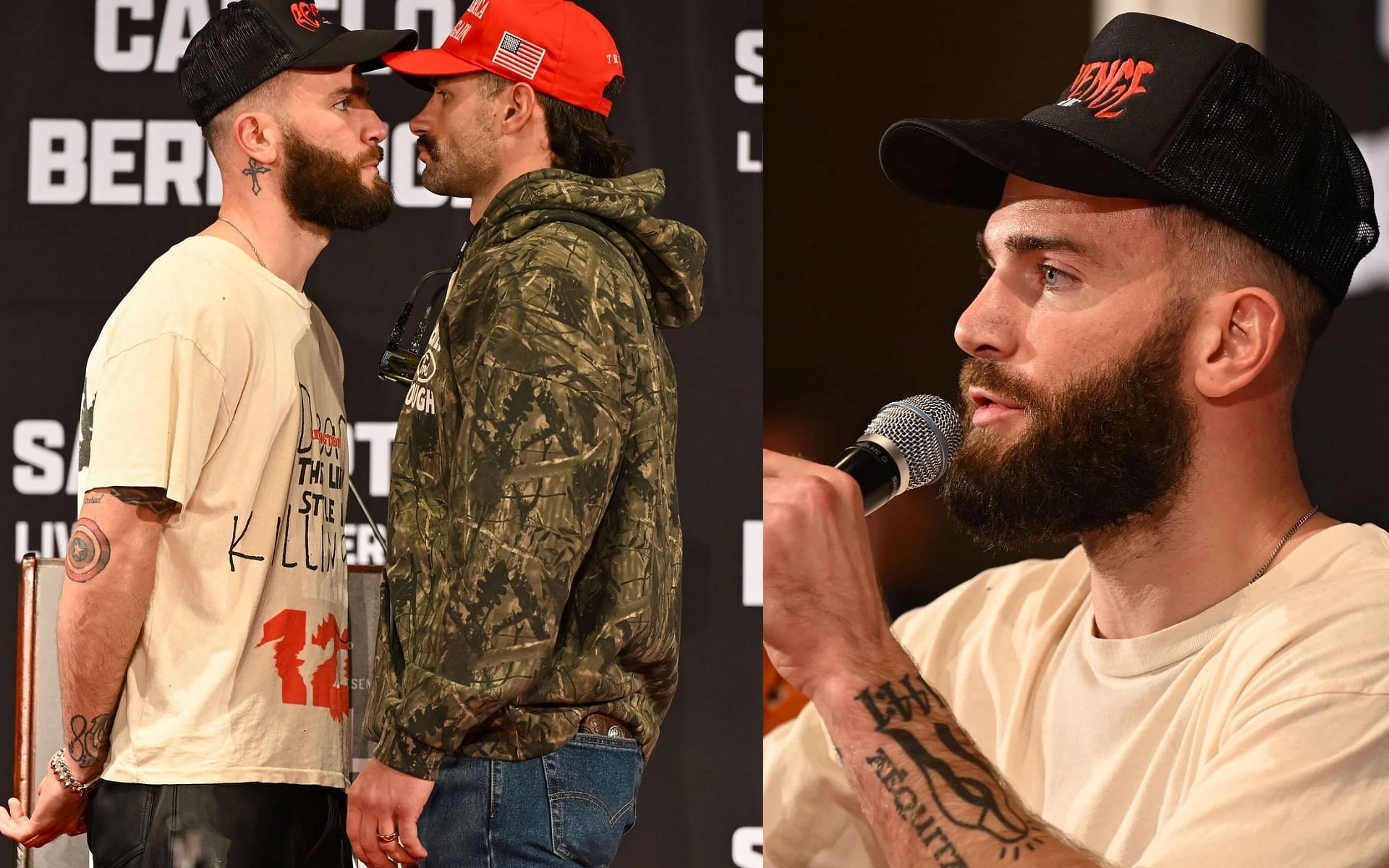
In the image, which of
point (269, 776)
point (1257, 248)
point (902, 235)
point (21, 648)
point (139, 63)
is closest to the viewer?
point (1257, 248)

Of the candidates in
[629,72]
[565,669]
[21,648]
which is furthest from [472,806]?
[629,72]

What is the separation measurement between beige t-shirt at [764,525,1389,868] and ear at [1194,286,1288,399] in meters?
0.17

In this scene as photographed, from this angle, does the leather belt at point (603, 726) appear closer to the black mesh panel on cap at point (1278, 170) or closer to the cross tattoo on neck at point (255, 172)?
the black mesh panel on cap at point (1278, 170)

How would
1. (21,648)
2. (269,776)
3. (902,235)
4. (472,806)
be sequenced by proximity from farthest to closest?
(21,648) < (269,776) < (472,806) < (902,235)

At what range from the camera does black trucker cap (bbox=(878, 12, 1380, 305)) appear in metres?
1.30

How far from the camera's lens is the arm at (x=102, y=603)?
189cm

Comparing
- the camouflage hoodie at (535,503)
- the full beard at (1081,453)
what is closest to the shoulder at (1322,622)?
the full beard at (1081,453)

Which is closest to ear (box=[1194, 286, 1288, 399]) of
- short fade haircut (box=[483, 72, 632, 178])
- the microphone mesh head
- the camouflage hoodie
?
the microphone mesh head

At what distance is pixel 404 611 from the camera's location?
176cm

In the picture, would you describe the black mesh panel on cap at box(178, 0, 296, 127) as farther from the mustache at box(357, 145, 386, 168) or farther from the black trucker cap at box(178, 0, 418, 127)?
the mustache at box(357, 145, 386, 168)

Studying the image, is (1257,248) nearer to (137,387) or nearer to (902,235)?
(902,235)

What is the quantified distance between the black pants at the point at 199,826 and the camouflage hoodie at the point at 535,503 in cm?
27

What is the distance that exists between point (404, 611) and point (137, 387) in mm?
507

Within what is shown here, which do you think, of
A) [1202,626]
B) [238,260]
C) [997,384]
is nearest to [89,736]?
[238,260]
